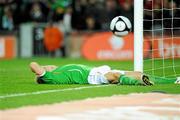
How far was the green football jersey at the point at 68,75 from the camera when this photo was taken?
42.4 feet

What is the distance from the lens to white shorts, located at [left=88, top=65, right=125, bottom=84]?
12781 millimetres

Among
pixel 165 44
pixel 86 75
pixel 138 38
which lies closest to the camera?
pixel 86 75

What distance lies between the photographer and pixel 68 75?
1313 cm

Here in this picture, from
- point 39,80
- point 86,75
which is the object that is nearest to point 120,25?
point 86,75

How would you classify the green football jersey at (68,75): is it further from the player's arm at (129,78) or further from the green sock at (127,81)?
the green sock at (127,81)

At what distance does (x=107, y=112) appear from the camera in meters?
9.12

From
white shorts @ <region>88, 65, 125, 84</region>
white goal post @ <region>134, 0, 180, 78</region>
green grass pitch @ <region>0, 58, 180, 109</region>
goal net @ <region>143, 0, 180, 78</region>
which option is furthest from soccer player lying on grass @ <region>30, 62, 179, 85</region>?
goal net @ <region>143, 0, 180, 78</region>

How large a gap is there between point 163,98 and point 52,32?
1774cm

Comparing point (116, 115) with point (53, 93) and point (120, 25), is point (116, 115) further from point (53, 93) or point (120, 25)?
point (120, 25)

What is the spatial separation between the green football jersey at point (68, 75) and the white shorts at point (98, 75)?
10cm

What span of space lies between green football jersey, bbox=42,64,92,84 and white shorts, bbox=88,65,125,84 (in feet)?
0.32

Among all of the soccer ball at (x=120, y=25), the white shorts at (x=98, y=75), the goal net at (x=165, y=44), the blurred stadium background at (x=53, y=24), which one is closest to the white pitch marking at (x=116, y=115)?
the white shorts at (x=98, y=75)

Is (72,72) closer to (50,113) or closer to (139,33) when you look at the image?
(139,33)

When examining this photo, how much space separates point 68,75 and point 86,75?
0.34m
